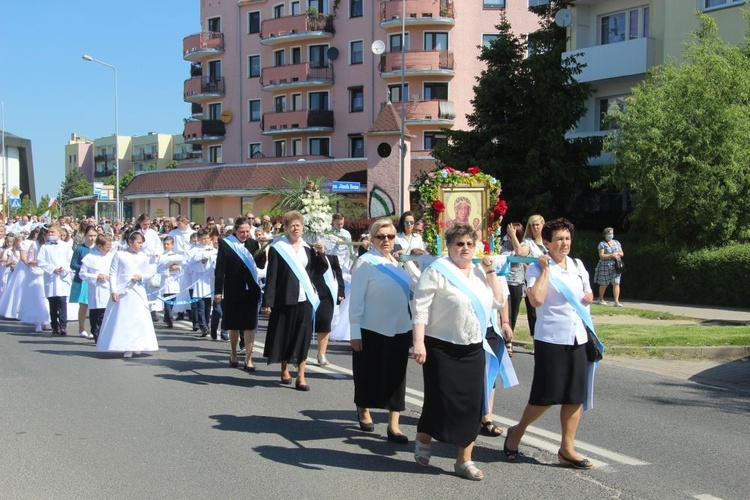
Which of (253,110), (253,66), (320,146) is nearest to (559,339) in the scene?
(320,146)

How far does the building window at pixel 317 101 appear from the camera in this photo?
54312 mm

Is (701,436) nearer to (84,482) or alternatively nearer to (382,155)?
(84,482)

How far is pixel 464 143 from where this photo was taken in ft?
95.2

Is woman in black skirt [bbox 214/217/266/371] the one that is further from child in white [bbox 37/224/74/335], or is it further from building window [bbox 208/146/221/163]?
building window [bbox 208/146/221/163]

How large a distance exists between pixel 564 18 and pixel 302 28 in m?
24.3

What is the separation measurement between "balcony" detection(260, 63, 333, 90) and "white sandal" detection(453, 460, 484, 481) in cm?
4864

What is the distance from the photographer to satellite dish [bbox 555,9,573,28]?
32.7 m

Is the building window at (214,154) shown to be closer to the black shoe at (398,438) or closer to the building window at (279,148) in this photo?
the building window at (279,148)

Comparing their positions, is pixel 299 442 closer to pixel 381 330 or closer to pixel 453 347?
pixel 381 330

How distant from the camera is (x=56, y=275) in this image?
15305 mm

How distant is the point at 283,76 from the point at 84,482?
50.2 meters

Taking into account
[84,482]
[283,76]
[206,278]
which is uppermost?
[283,76]

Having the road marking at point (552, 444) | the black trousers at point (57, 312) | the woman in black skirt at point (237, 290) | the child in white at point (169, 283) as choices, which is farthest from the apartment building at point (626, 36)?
the road marking at point (552, 444)

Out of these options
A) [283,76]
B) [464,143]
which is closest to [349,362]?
[464,143]
